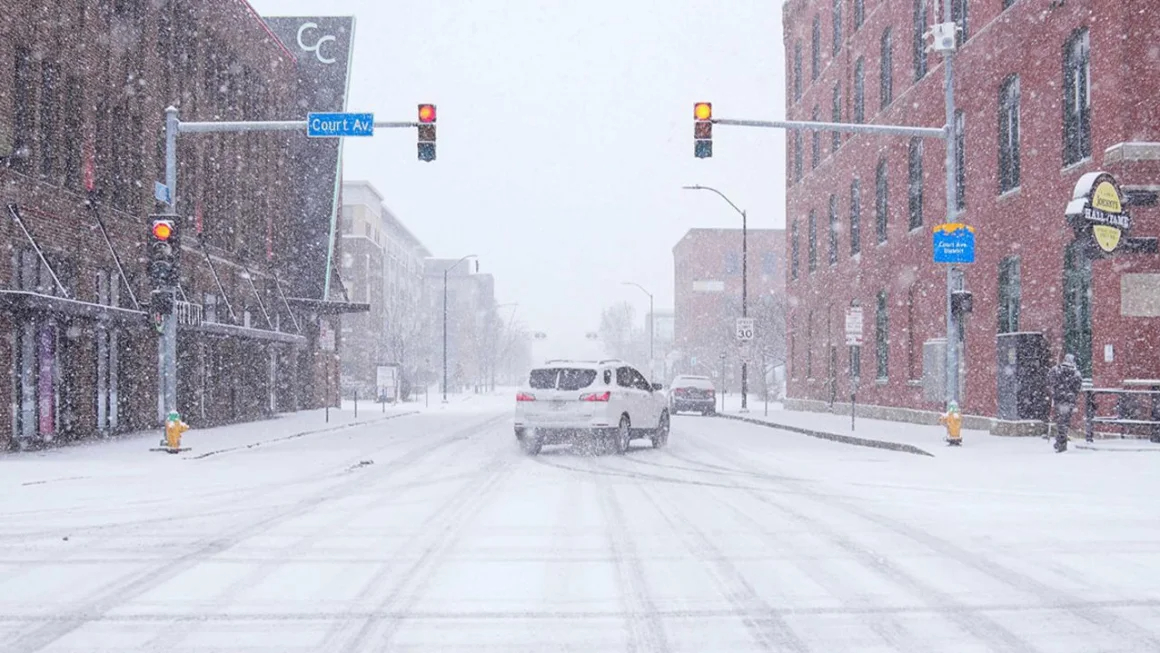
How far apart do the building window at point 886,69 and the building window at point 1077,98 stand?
41.9 feet

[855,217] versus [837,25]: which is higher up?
[837,25]

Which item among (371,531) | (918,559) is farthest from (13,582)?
(918,559)

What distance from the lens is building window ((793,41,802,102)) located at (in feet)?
157

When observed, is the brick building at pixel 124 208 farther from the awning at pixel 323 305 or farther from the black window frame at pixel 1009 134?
the black window frame at pixel 1009 134

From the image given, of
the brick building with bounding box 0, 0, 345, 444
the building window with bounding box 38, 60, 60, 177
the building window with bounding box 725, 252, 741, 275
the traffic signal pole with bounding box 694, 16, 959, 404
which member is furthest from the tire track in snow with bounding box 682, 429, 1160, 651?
the building window with bounding box 725, 252, 741, 275

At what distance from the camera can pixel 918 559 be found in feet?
28.5

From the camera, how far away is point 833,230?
42031 millimetres

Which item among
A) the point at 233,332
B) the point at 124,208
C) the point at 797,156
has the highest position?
the point at 797,156

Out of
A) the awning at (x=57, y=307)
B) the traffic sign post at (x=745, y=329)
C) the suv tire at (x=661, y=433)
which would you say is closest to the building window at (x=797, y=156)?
the traffic sign post at (x=745, y=329)

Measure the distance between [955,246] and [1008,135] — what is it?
6.69 m

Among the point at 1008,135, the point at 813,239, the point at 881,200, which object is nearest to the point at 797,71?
the point at 813,239

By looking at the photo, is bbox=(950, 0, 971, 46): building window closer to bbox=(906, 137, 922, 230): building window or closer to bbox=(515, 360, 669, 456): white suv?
bbox=(906, 137, 922, 230): building window

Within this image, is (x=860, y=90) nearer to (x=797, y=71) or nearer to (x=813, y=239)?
(x=813, y=239)

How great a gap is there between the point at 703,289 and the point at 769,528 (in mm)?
91092
